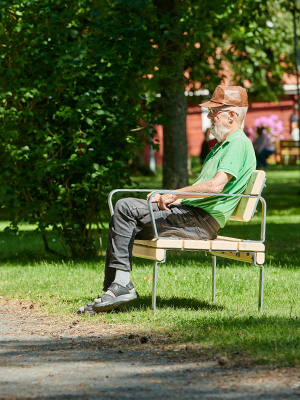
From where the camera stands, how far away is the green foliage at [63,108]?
8.87 m

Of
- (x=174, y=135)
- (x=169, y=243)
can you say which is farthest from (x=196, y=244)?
(x=174, y=135)

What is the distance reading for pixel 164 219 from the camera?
20.4 ft

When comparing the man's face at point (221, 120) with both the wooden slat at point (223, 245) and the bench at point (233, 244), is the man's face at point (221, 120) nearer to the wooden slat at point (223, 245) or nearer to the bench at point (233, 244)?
the bench at point (233, 244)

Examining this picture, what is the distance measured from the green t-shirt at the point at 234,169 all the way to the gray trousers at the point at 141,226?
65 millimetres

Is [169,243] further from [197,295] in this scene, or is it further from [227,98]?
[197,295]

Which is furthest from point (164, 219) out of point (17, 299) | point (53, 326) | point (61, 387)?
point (61, 387)

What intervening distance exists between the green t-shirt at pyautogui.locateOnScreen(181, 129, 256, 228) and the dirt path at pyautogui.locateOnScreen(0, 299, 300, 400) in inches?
48.5

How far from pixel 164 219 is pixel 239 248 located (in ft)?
1.96

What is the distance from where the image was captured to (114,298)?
6.02 meters

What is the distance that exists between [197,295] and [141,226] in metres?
1.14

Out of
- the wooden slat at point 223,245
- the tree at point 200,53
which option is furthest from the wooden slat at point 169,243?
the tree at point 200,53

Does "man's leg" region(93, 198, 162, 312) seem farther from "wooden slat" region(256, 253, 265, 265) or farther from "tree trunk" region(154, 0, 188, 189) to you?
"tree trunk" region(154, 0, 188, 189)

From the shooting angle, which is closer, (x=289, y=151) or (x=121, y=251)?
(x=121, y=251)

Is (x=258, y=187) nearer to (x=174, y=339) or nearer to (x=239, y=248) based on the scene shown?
(x=239, y=248)
